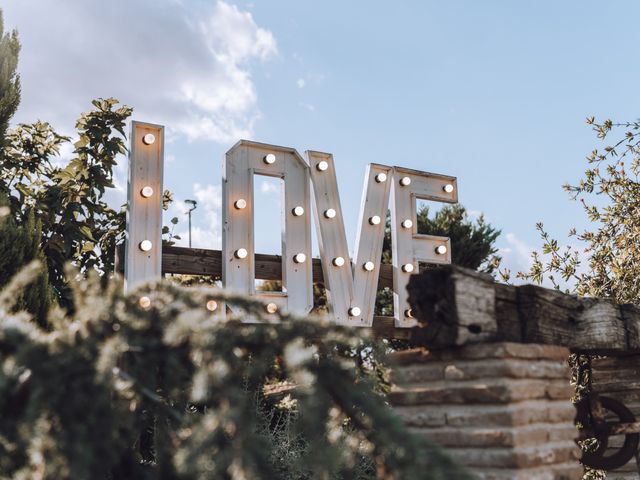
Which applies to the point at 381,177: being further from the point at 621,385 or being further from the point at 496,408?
the point at 496,408

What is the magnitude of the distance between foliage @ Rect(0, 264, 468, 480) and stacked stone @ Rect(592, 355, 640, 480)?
3121mm

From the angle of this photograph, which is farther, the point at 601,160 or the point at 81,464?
the point at 601,160

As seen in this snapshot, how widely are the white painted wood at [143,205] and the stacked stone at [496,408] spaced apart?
A: 341 centimetres

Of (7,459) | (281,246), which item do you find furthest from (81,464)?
(281,246)

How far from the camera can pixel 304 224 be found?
6.81 meters

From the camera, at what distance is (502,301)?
9.94ft

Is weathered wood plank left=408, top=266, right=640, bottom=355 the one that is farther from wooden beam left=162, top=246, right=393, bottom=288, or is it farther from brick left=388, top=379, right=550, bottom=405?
wooden beam left=162, top=246, right=393, bottom=288

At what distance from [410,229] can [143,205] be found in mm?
2895

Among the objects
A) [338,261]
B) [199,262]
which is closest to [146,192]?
[199,262]

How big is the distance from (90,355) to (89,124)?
21.9 feet

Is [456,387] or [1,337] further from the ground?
[1,337]

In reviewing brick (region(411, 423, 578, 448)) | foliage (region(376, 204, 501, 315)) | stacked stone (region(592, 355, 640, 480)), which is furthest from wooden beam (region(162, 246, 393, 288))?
foliage (region(376, 204, 501, 315))

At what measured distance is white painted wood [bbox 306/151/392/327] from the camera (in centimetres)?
686

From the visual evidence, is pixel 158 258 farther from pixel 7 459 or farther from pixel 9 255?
pixel 7 459
